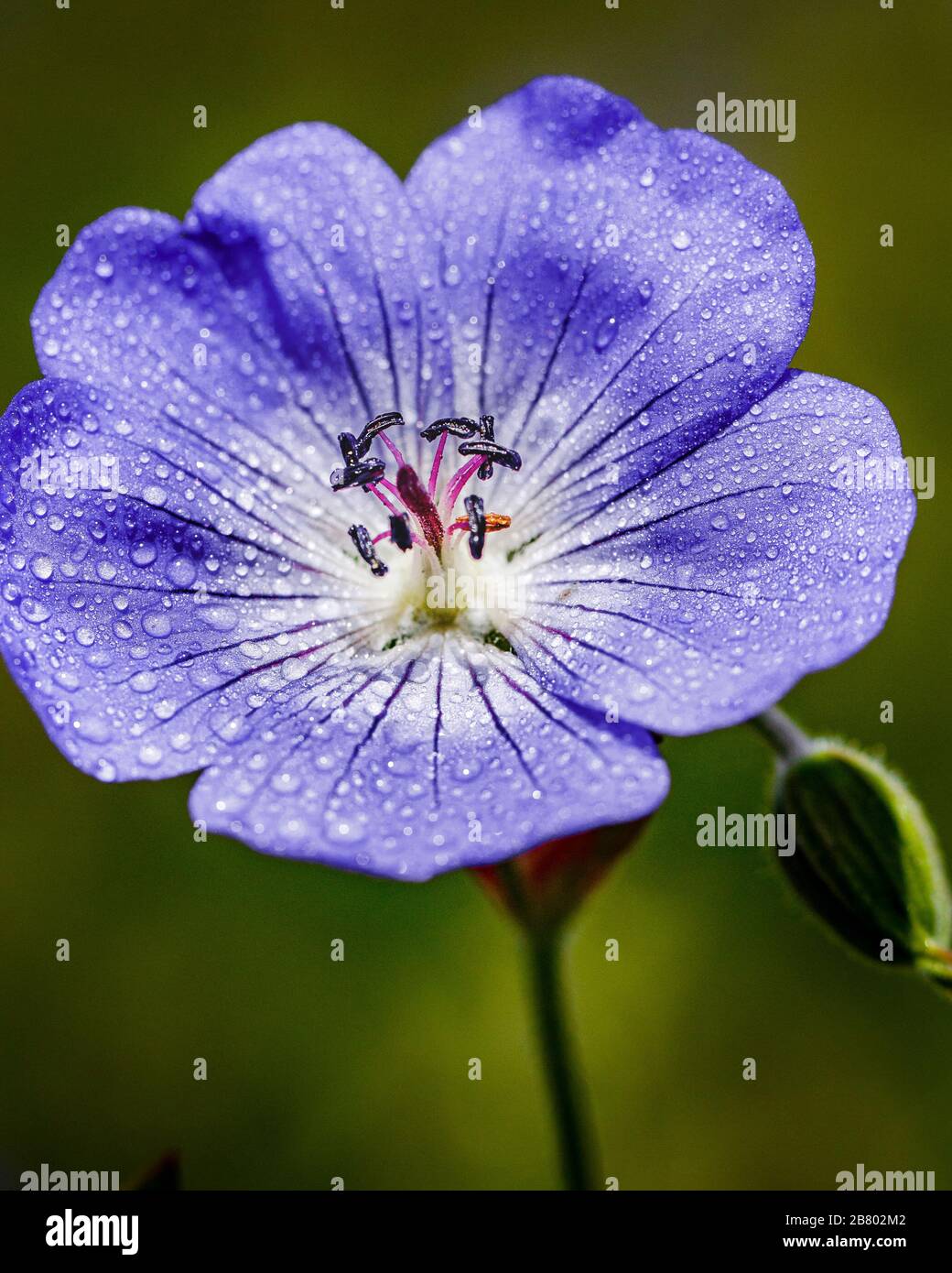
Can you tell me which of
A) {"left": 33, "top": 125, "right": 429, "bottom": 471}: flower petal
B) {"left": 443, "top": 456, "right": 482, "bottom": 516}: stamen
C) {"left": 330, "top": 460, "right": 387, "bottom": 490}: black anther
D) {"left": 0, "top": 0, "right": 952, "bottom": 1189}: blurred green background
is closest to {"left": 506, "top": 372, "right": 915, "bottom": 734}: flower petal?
{"left": 443, "top": 456, "right": 482, "bottom": 516}: stamen

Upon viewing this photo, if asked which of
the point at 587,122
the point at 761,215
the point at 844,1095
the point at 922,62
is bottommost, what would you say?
the point at 844,1095

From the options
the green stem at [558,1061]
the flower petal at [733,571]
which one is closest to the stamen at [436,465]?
the flower petal at [733,571]

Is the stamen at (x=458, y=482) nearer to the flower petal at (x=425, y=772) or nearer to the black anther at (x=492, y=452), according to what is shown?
the black anther at (x=492, y=452)

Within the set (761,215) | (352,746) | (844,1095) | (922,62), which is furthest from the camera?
(922,62)

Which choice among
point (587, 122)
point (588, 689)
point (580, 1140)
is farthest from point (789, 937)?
point (587, 122)

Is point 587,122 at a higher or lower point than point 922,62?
lower

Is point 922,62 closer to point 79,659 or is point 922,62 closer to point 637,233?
point 637,233

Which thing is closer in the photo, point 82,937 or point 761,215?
point 761,215
